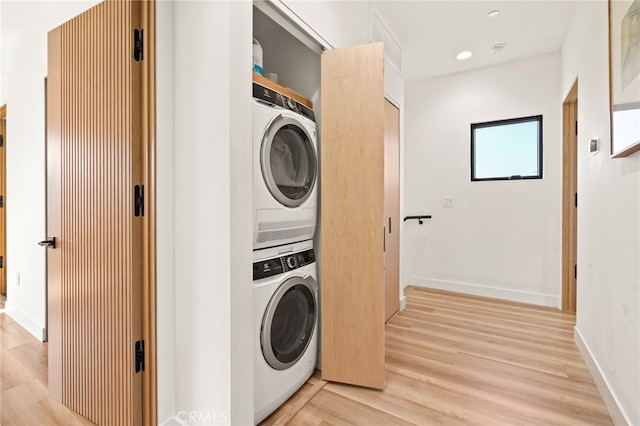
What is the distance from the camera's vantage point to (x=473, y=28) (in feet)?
9.30

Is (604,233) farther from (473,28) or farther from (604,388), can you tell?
(473,28)

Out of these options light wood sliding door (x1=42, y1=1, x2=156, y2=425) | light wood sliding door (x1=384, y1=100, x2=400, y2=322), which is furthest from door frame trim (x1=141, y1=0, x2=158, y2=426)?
light wood sliding door (x1=384, y1=100, x2=400, y2=322)

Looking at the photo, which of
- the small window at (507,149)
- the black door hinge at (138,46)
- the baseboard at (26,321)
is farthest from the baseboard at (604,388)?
the baseboard at (26,321)

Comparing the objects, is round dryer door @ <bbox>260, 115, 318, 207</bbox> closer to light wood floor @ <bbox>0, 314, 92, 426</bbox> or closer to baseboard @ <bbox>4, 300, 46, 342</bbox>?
light wood floor @ <bbox>0, 314, 92, 426</bbox>

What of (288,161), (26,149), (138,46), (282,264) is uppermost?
(138,46)

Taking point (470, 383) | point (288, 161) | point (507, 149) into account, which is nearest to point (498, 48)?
point (507, 149)

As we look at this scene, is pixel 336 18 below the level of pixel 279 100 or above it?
above

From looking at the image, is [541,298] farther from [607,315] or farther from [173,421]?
[173,421]

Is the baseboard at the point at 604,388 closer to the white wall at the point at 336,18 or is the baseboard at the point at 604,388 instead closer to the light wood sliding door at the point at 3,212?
the white wall at the point at 336,18

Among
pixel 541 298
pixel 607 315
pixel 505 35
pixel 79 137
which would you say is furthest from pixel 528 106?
pixel 79 137

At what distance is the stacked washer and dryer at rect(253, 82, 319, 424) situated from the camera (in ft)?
5.08

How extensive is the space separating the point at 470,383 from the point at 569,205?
2324 mm

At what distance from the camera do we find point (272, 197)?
1605mm

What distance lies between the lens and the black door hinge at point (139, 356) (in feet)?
4.61
